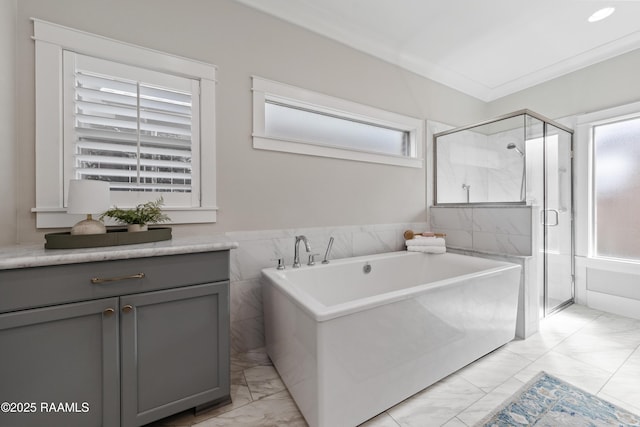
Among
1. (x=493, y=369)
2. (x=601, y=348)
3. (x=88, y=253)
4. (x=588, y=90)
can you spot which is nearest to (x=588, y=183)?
(x=588, y=90)

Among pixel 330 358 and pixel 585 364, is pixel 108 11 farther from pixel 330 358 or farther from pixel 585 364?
pixel 585 364

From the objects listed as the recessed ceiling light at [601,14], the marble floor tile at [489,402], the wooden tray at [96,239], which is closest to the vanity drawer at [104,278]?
the wooden tray at [96,239]

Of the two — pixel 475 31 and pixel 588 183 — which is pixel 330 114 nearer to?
pixel 475 31

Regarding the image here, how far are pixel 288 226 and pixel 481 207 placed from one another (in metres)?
1.92

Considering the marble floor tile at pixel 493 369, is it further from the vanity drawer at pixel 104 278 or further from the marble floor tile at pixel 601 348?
the vanity drawer at pixel 104 278

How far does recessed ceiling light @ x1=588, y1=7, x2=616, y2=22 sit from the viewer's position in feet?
7.19

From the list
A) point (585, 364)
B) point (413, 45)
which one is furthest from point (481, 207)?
point (413, 45)

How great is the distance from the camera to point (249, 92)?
2020mm

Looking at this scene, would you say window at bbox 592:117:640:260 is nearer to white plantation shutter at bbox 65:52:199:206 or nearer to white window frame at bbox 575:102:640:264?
white window frame at bbox 575:102:640:264

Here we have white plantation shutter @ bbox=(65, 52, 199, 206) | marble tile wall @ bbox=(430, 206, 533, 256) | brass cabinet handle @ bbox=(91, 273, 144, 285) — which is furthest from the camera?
marble tile wall @ bbox=(430, 206, 533, 256)

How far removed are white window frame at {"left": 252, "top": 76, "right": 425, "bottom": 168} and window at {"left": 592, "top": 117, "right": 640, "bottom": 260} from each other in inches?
70.3

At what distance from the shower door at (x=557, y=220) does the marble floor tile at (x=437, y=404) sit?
5.43 feet

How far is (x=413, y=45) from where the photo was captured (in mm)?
2674

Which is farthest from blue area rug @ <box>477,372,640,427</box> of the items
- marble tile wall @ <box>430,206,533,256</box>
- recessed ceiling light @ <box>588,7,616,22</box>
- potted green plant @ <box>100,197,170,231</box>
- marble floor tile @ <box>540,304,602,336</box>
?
recessed ceiling light @ <box>588,7,616,22</box>
